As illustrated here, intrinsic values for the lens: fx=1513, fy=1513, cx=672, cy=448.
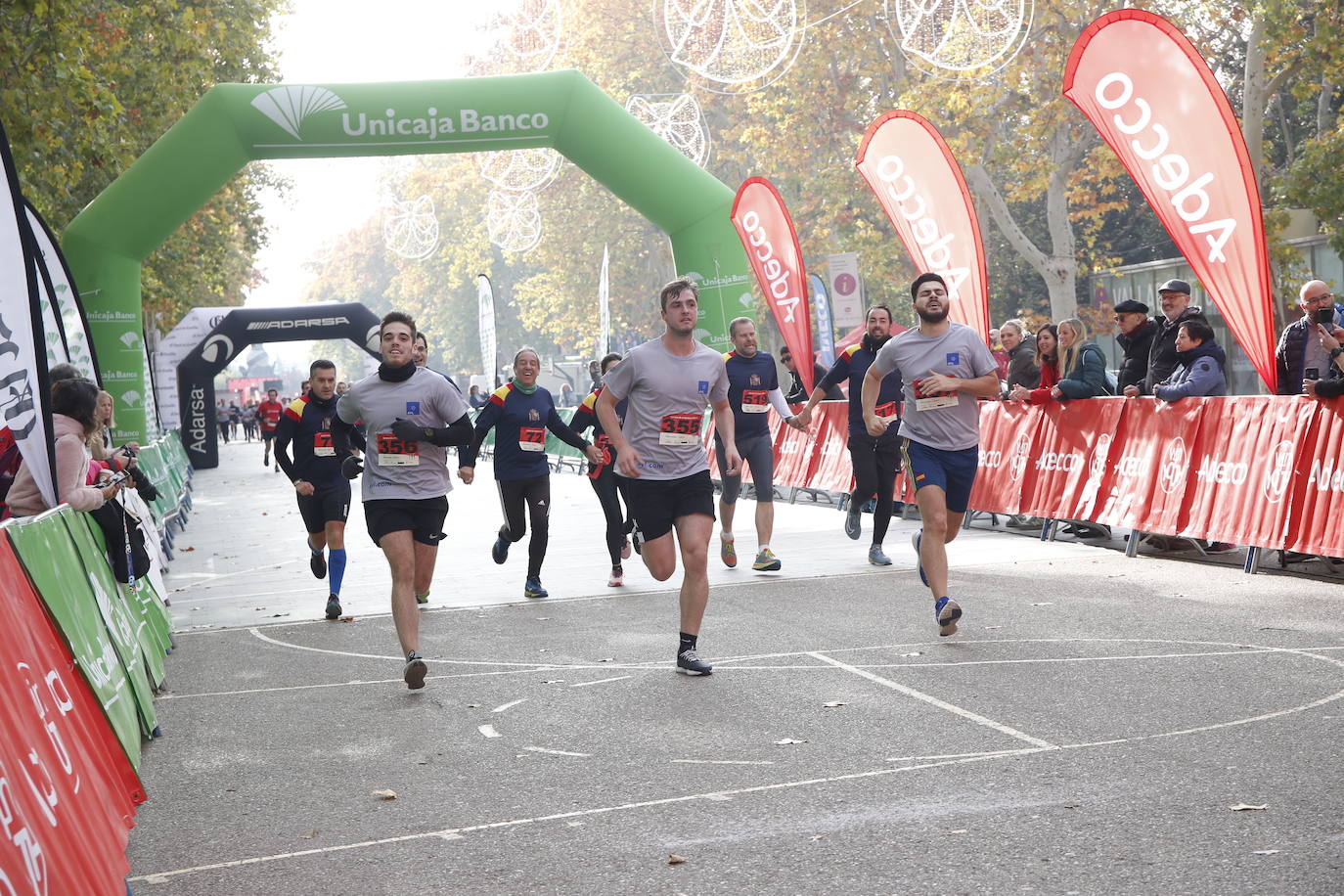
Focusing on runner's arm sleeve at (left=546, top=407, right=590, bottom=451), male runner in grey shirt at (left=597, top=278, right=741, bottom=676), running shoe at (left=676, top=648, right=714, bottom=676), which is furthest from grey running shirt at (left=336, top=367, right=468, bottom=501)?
runner's arm sleeve at (left=546, top=407, right=590, bottom=451)

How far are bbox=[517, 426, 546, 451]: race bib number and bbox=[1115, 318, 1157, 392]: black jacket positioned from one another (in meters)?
4.82

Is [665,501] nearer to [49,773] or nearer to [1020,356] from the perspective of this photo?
[49,773]

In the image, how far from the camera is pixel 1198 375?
454 inches

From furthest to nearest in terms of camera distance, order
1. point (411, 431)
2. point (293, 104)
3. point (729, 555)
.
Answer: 1. point (293, 104)
2. point (729, 555)
3. point (411, 431)

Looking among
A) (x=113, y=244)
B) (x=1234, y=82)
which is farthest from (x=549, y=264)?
(x=113, y=244)

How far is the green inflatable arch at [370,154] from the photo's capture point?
1880cm

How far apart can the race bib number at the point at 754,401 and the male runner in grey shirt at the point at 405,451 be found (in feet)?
15.9

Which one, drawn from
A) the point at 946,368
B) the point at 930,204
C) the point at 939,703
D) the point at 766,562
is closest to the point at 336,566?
the point at 766,562

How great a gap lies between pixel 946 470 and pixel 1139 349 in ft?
14.0

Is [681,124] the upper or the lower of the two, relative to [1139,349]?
upper

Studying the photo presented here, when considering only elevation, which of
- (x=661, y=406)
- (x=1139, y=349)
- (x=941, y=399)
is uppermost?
(x=1139, y=349)

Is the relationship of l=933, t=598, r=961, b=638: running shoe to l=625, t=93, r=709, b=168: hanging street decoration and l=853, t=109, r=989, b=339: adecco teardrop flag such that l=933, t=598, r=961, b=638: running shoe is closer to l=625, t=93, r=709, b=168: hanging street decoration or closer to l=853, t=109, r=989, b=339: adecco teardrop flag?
l=853, t=109, r=989, b=339: adecco teardrop flag

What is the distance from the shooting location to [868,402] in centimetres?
956

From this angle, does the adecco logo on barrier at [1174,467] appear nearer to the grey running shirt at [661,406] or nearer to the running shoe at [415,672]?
the grey running shirt at [661,406]
